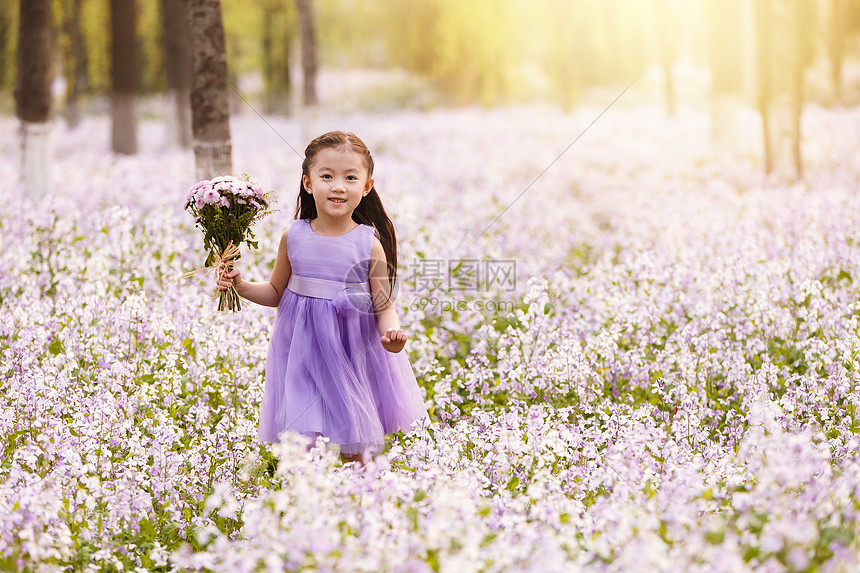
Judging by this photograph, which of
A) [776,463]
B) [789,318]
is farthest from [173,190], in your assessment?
[776,463]

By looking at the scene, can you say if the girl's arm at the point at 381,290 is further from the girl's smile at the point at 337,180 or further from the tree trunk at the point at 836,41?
the tree trunk at the point at 836,41

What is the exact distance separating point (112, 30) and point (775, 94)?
552 inches

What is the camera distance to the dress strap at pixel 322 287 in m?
4.50

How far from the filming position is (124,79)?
18078 millimetres

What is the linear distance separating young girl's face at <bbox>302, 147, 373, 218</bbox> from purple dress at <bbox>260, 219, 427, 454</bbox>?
21cm

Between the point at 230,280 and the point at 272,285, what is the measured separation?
275mm

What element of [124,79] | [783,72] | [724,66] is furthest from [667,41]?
[124,79]

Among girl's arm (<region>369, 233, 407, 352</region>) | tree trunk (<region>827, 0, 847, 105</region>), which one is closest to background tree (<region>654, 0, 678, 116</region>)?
tree trunk (<region>827, 0, 847, 105</region>)

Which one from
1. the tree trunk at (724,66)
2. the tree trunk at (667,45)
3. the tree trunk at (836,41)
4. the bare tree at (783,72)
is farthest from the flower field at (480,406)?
the tree trunk at (667,45)

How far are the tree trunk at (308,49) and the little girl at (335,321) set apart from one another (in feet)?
50.1

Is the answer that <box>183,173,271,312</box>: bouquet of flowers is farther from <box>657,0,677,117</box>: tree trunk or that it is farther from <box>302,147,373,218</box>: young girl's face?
<box>657,0,677,117</box>: tree trunk

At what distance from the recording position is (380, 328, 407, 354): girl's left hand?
4.12 m

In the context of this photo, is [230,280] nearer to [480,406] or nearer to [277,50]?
[480,406]

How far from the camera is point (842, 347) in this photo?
5160 mm
